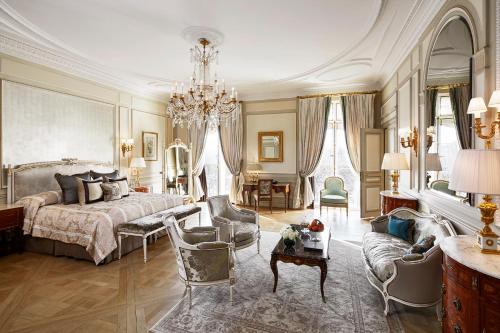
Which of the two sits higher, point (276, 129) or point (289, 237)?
point (276, 129)

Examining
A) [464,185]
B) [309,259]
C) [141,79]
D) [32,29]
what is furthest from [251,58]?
[464,185]

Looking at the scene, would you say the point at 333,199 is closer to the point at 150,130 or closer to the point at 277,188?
the point at 277,188

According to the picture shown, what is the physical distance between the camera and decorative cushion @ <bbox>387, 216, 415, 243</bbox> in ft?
10.1

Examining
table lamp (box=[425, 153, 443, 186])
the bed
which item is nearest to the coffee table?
table lamp (box=[425, 153, 443, 186])

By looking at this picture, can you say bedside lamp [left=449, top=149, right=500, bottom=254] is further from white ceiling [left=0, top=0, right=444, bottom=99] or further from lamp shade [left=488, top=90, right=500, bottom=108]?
white ceiling [left=0, top=0, right=444, bottom=99]

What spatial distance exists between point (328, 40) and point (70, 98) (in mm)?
4755

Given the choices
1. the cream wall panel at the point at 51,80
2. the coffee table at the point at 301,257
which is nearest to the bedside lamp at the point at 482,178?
the coffee table at the point at 301,257

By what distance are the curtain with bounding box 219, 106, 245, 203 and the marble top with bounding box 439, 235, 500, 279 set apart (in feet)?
18.6

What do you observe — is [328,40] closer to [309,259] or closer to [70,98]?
[309,259]

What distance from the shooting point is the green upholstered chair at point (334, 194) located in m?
5.79

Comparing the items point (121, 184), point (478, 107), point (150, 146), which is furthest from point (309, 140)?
point (478, 107)

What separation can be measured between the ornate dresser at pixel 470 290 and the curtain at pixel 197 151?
6604mm

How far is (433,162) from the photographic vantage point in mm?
3059

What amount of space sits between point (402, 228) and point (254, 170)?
410cm
